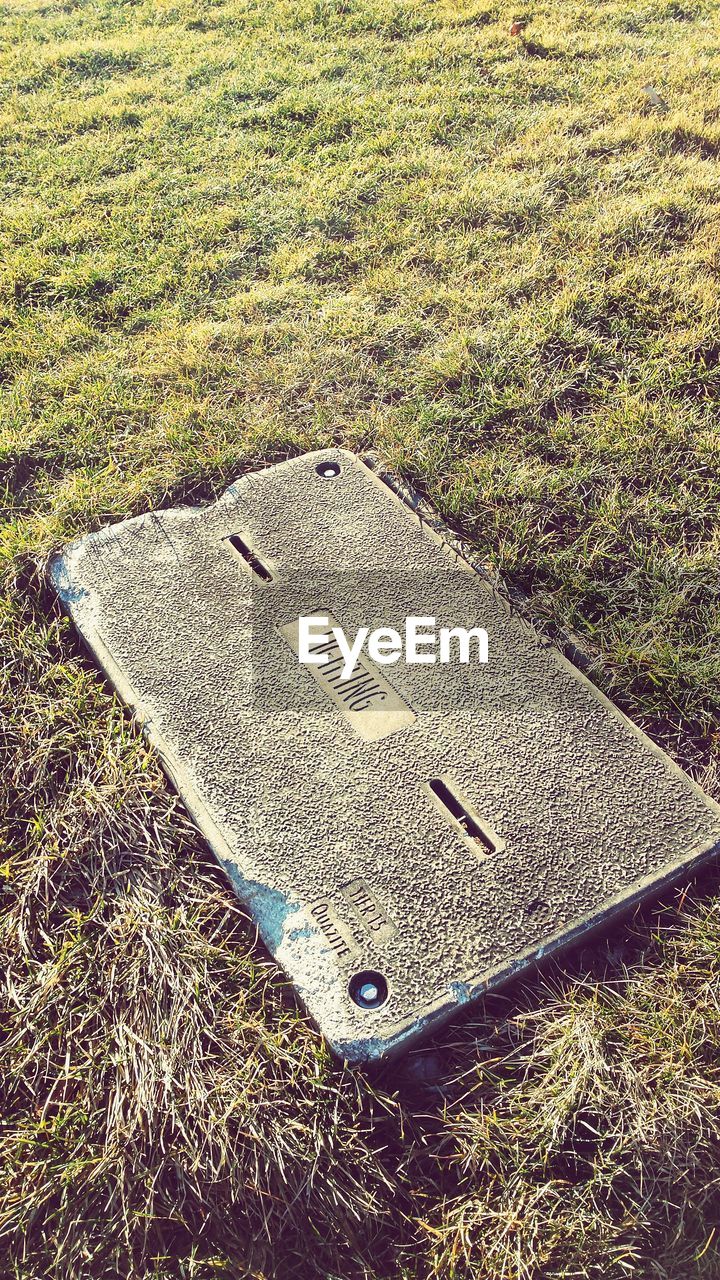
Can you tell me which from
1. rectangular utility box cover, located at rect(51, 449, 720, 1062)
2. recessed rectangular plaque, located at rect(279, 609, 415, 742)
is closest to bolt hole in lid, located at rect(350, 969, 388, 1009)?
rectangular utility box cover, located at rect(51, 449, 720, 1062)

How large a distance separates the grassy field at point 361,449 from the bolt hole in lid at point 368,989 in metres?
0.10

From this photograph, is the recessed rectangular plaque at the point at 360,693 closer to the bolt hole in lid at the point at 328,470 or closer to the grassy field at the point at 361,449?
the grassy field at the point at 361,449

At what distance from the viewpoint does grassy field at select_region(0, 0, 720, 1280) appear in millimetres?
1221

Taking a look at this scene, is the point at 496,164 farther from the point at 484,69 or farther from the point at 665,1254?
the point at 665,1254

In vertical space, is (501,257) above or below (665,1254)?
above

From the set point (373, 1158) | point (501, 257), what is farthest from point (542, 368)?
point (373, 1158)

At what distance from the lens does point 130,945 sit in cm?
145

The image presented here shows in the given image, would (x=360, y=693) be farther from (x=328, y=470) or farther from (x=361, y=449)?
(x=361, y=449)

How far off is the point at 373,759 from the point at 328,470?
2.84ft

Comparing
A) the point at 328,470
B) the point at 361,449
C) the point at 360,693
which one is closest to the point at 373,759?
the point at 360,693

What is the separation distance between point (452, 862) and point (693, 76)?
144 inches

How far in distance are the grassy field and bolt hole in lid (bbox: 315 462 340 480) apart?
0.18 m

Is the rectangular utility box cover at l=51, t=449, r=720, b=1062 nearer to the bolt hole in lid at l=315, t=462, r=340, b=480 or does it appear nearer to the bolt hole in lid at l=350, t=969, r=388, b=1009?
the bolt hole in lid at l=350, t=969, r=388, b=1009

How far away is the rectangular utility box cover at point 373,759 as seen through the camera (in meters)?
1.37
